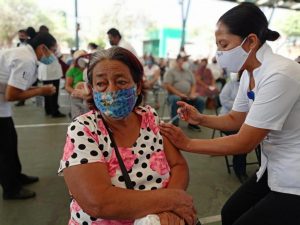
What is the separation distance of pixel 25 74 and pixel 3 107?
37 centimetres

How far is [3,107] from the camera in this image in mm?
2328

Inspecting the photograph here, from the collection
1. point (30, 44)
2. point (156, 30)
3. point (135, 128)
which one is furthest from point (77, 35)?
point (135, 128)

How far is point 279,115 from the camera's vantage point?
1.15 metres

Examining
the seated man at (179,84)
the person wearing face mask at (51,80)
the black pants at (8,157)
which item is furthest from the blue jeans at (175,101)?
the black pants at (8,157)

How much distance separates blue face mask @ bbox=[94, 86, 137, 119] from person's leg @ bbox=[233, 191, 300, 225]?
70cm

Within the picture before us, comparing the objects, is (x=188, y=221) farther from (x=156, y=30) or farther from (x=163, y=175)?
(x=156, y=30)

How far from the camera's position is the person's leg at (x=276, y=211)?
1.22m

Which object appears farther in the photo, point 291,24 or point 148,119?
point 291,24

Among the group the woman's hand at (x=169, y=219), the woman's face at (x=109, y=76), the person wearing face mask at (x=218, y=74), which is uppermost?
the woman's face at (x=109, y=76)

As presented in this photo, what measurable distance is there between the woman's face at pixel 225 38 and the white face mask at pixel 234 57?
0.02m

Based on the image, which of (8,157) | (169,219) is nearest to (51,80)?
(8,157)

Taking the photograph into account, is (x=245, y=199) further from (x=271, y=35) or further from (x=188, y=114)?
(x=271, y=35)

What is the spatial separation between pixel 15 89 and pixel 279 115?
5.90 feet

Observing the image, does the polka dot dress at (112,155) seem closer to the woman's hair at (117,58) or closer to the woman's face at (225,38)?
the woman's hair at (117,58)
